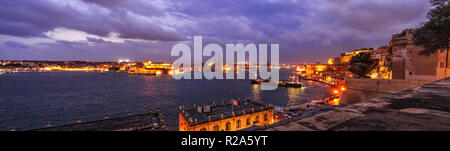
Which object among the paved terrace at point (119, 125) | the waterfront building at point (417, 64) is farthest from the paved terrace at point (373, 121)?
the paved terrace at point (119, 125)

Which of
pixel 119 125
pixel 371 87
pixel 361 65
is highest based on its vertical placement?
pixel 361 65

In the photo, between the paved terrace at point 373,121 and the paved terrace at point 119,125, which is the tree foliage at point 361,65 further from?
the paved terrace at point 119,125

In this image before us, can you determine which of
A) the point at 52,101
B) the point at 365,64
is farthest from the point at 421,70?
the point at 52,101

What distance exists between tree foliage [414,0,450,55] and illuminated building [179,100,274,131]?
1800 centimetres

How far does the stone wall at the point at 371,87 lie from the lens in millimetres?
12180

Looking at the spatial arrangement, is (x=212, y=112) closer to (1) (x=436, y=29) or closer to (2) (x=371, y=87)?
(2) (x=371, y=87)

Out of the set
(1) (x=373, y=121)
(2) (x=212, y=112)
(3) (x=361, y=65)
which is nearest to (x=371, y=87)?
(3) (x=361, y=65)

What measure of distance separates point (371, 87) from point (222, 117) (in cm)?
1503

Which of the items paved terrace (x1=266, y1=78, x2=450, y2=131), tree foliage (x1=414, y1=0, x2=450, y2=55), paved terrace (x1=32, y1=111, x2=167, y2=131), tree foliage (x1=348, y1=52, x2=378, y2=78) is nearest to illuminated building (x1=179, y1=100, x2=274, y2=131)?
paved terrace (x1=32, y1=111, x2=167, y2=131)

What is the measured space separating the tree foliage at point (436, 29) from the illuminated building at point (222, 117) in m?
18.0

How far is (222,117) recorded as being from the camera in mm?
22312

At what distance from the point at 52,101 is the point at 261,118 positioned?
50.2m
